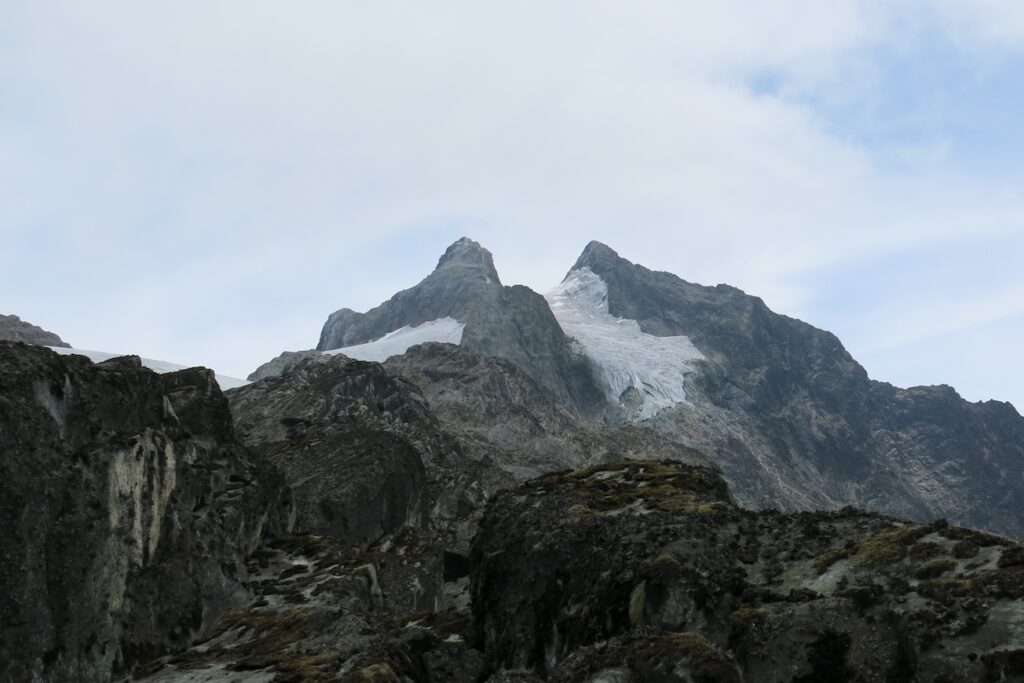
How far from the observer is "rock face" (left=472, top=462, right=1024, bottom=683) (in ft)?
78.5

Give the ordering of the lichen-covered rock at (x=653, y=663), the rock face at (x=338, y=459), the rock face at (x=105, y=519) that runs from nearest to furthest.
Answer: the lichen-covered rock at (x=653, y=663)
the rock face at (x=105, y=519)
the rock face at (x=338, y=459)

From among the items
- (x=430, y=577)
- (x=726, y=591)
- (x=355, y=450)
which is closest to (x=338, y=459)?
(x=355, y=450)

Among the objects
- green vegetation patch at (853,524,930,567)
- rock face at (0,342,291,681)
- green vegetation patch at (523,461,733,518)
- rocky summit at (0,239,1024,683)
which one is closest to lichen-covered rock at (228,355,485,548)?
rocky summit at (0,239,1024,683)

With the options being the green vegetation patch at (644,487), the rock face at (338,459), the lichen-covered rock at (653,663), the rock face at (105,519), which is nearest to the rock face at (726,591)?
the lichen-covered rock at (653,663)

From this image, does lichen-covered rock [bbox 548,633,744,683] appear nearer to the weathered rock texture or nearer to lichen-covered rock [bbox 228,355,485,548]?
the weathered rock texture

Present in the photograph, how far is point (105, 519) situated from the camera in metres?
41.3

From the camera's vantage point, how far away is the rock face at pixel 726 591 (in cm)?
2394

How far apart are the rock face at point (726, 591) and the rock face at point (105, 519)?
13.9 metres

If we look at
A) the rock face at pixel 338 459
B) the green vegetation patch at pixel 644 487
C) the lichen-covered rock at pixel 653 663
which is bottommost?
the lichen-covered rock at pixel 653 663

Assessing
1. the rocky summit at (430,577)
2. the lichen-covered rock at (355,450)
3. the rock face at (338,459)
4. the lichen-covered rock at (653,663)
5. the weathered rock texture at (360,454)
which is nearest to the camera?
the lichen-covered rock at (653,663)

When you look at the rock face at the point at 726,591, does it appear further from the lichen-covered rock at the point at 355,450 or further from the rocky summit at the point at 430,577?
the lichen-covered rock at the point at 355,450

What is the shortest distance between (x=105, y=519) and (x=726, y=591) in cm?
2549

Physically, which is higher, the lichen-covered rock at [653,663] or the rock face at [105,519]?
the rock face at [105,519]

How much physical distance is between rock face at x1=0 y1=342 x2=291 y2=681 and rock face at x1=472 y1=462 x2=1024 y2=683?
45.5 feet
